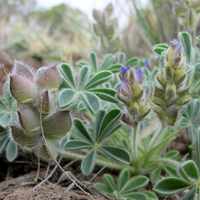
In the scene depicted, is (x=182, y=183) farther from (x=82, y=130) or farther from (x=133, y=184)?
(x=82, y=130)

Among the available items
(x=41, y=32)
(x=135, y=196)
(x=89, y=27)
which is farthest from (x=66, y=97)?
(x=41, y=32)

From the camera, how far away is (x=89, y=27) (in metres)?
2.21

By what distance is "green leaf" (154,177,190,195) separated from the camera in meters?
1.05

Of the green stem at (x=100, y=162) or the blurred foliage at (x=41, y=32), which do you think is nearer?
the green stem at (x=100, y=162)

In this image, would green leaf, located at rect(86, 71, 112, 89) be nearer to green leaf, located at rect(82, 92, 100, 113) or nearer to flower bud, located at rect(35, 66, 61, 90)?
green leaf, located at rect(82, 92, 100, 113)

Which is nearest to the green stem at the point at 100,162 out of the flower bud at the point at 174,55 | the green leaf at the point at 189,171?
the green leaf at the point at 189,171

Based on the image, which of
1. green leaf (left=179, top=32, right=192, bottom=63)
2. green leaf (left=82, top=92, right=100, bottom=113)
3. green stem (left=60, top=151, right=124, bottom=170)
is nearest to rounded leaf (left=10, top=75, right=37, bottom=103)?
green leaf (left=82, top=92, right=100, bottom=113)

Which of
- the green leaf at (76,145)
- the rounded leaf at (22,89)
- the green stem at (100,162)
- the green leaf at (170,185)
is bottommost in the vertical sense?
the green leaf at (170,185)

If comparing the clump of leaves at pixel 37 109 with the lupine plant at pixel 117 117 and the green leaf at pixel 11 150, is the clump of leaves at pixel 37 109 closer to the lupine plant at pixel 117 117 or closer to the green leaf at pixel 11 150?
the lupine plant at pixel 117 117

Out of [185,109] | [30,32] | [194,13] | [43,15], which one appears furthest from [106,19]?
[43,15]

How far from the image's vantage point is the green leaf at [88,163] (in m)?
1.16

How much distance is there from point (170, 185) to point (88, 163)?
221mm

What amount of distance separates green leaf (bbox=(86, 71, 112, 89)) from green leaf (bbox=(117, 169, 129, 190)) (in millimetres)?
229

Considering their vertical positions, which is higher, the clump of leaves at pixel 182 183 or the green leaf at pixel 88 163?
the green leaf at pixel 88 163
